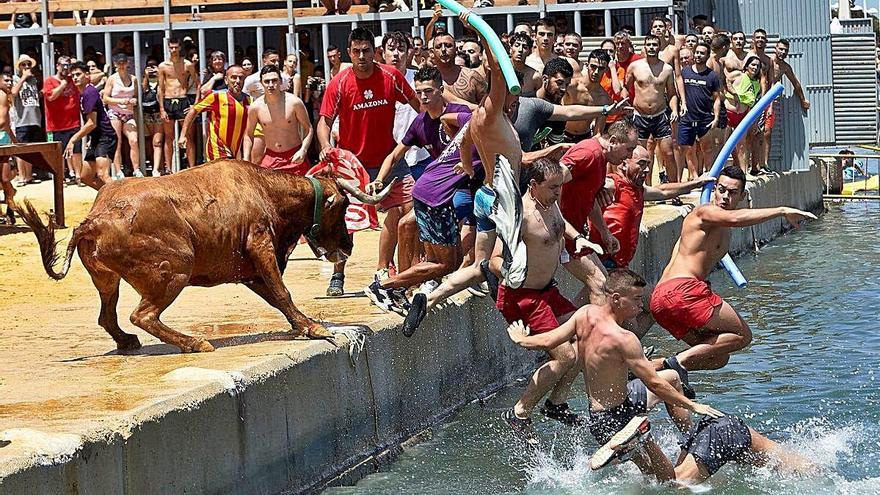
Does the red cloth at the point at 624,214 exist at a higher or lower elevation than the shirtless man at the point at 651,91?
lower

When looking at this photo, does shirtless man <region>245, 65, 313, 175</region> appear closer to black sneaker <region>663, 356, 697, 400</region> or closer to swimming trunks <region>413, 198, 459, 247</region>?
swimming trunks <region>413, 198, 459, 247</region>

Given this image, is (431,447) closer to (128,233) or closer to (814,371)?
(128,233)

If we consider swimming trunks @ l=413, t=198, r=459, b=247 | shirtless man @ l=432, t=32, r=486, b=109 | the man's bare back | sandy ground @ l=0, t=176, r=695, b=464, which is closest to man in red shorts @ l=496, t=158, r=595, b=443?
sandy ground @ l=0, t=176, r=695, b=464

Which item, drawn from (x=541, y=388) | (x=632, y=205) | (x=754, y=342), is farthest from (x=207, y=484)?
(x=754, y=342)

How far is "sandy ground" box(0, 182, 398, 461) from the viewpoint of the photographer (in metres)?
6.96

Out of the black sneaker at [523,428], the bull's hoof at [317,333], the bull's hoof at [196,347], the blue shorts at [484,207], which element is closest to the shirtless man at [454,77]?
the blue shorts at [484,207]

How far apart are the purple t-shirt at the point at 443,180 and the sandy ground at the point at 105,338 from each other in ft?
2.90

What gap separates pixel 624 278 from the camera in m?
7.48

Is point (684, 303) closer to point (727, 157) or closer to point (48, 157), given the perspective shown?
point (727, 157)

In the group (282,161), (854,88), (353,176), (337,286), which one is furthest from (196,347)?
(854,88)

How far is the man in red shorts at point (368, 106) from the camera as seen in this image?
10891 millimetres

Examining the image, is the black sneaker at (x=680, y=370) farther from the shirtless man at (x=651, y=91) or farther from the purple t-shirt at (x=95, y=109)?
the purple t-shirt at (x=95, y=109)

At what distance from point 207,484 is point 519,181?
3063 mm

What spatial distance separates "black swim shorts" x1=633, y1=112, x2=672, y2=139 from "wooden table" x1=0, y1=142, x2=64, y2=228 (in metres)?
6.53
